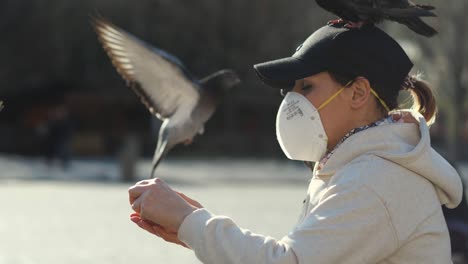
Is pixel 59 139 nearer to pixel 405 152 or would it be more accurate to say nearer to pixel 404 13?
pixel 404 13

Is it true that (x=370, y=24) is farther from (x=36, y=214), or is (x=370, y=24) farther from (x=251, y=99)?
(x=251, y=99)

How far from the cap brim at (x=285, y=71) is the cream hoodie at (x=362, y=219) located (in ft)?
0.78

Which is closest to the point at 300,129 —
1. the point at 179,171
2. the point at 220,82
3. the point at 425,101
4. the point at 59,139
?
the point at 425,101

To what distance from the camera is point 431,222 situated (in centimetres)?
295

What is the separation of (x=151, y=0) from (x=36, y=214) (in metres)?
21.6

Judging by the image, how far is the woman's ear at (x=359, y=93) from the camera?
3055 millimetres

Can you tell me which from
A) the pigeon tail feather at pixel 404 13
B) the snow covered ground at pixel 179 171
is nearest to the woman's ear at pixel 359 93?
the pigeon tail feather at pixel 404 13

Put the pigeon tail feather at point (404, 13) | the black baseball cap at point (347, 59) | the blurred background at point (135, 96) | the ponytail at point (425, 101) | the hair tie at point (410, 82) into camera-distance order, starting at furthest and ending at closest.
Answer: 1. the blurred background at point (135, 96)
2. the ponytail at point (425, 101)
3. the hair tie at point (410, 82)
4. the pigeon tail feather at point (404, 13)
5. the black baseball cap at point (347, 59)

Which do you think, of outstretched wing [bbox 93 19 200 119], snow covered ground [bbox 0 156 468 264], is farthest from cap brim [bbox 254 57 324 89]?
snow covered ground [bbox 0 156 468 264]

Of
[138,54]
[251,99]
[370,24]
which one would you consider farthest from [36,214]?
[251,99]

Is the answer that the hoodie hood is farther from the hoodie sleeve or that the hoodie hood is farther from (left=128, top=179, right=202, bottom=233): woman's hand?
(left=128, top=179, right=202, bottom=233): woman's hand

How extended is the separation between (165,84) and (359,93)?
2230 mm

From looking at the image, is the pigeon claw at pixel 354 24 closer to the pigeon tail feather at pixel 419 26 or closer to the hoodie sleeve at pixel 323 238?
the pigeon tail feather at pixel 419 26

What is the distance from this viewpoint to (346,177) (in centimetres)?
289
